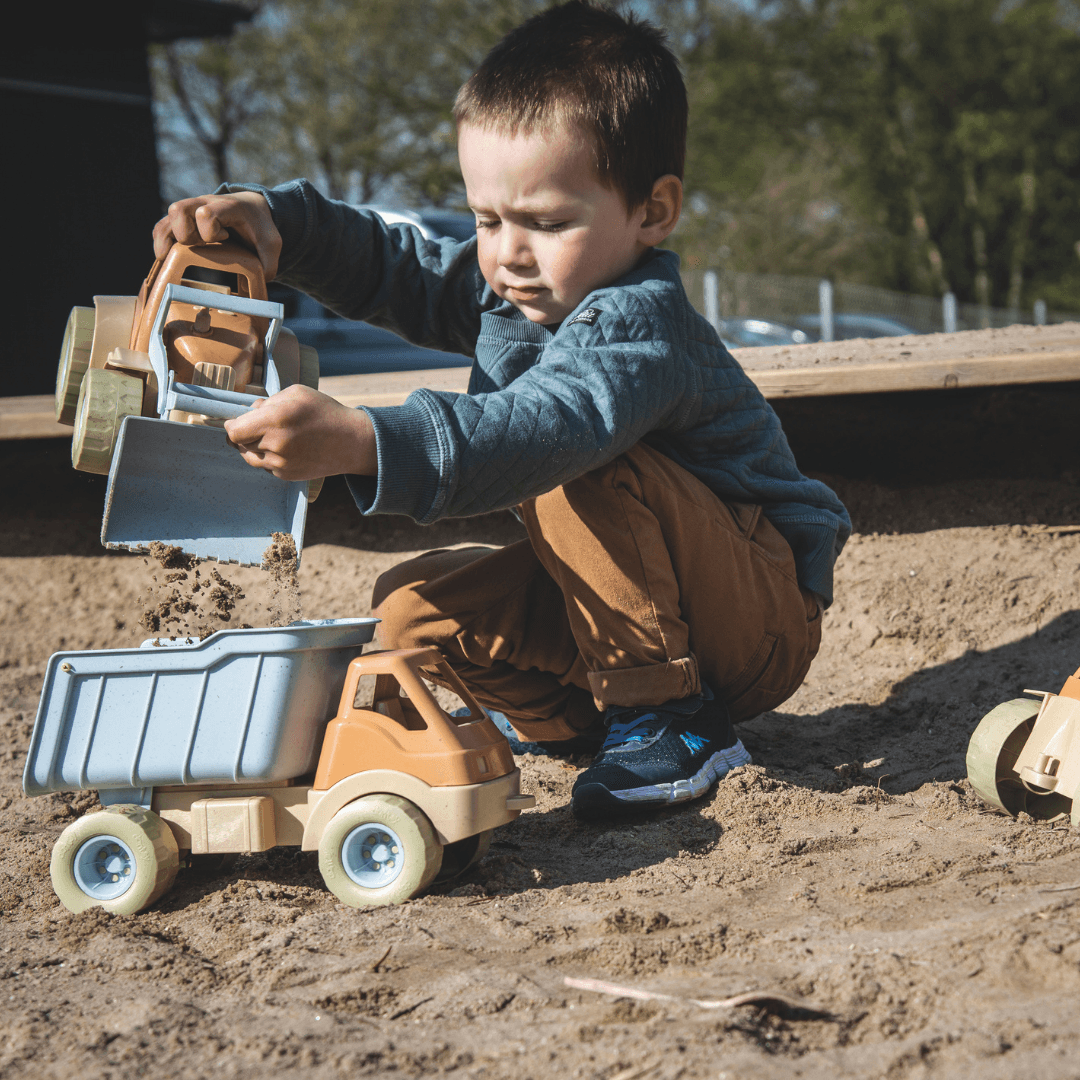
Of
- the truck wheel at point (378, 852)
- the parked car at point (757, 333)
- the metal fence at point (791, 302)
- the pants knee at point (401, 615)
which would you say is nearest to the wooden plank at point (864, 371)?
the pants knee at point (401, 615)

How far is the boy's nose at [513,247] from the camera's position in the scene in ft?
5.84

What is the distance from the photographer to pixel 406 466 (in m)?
1.39

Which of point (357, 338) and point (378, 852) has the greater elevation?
point (357, 338)

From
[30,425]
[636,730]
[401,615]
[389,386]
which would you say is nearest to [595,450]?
[636,730]

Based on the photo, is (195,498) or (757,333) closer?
(195,498)

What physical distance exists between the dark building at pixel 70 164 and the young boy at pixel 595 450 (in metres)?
6.16

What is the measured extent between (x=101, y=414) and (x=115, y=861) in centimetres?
63

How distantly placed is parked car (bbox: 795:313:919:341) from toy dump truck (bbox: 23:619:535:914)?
9662mm

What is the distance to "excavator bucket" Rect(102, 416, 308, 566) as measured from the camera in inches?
59.9

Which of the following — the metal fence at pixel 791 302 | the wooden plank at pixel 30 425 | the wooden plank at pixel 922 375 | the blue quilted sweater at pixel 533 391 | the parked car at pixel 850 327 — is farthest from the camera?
the parked car at pixel 850 327

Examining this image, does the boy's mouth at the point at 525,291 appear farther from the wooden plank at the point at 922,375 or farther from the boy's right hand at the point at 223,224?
the wooden plank at the point at 922,375

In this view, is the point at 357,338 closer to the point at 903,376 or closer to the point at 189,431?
the point at 903,376

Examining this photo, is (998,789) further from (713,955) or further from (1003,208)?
(1003,208)

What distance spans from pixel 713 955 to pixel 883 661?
1703mm
